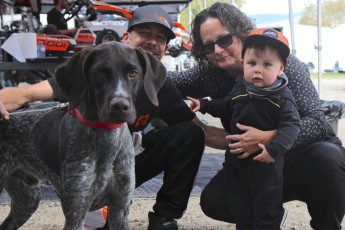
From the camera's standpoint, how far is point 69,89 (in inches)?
95.0

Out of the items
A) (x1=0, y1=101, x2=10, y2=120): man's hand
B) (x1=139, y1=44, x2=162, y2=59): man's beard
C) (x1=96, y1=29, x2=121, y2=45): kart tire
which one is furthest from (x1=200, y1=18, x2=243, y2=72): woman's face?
(x1=96, y1=29, x2=121, y2=45): kart tire

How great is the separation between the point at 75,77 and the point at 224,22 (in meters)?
1.50

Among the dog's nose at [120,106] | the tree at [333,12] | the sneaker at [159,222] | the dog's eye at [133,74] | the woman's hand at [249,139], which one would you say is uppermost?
the dog's eye at [133,74]

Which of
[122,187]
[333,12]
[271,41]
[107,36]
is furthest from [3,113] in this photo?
[333,12]

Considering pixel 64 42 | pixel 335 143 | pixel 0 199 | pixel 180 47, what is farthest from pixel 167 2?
pixel 335 143

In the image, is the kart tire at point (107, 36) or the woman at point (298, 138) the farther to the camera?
the kart tire at point (107, 36)

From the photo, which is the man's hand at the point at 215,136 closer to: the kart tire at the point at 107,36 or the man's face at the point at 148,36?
the man's face at the point at 148,36

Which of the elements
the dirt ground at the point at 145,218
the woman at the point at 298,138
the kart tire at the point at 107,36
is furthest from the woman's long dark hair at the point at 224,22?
the kart tire at the point at 107,36

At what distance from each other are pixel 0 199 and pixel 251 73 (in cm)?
294

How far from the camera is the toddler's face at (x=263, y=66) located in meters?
2.86

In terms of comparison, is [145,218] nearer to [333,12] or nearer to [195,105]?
[195,105]

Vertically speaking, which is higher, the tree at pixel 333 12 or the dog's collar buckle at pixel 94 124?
the dog's collar buckle at pixel 94 124

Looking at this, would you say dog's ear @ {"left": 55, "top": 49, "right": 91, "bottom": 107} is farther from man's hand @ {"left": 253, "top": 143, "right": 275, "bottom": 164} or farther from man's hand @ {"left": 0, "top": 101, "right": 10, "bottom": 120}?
man's hand @ {"left": 253, "top": 143, "right": 275, "bottom": 164}

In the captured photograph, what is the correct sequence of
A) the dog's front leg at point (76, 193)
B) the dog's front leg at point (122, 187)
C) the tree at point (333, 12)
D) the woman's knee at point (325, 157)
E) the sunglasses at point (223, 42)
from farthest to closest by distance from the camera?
the tree at point (333, 12)
the sunglasses at point (223, 42)
the woman's knee at point (325, 157)
the dog's front leg at point (122, 187)
the dog's front leg at point (76, 193)
